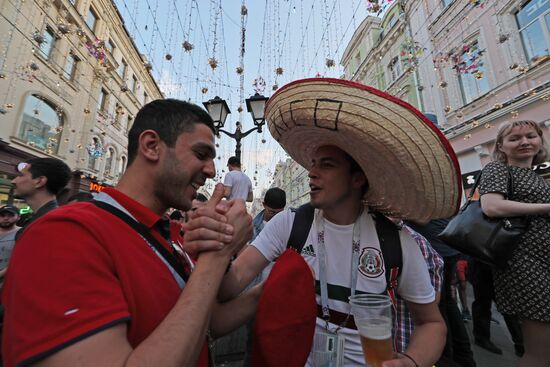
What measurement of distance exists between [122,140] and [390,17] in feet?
62.8

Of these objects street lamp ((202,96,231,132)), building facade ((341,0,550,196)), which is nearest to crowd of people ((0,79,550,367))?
street lamp ((202,96,231,132))

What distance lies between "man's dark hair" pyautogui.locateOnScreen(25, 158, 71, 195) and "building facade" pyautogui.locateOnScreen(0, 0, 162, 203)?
5.40m

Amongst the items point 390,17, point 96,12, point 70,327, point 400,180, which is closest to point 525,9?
point 390,17

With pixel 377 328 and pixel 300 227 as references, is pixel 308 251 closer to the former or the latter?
pixel 300 227

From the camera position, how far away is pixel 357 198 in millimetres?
1698

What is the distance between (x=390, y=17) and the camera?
1418cm

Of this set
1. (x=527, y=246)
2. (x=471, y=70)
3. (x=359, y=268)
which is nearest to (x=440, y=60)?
(x=471, y=70)

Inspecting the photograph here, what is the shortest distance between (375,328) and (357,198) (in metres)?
0.90

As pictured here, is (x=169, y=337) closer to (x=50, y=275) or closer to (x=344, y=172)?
(x=50, y=275)

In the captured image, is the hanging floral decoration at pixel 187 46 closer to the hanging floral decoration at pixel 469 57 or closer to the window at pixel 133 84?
the hanging floral decoration at pixel 469 57

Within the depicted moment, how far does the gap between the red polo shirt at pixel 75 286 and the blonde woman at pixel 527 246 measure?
2.47m

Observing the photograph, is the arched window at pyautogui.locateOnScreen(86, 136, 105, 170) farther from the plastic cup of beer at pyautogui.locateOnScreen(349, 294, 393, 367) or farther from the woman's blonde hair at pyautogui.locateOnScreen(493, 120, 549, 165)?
the woman's blonde hair at pyautogui.locateOnScreen(493, 120, 549, 165)

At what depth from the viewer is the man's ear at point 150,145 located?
1.12 metres

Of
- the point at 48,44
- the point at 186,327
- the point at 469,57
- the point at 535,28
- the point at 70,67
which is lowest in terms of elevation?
the point at 186,327
